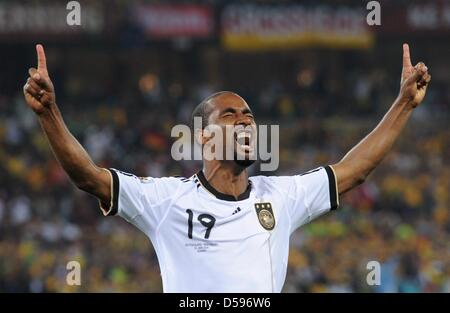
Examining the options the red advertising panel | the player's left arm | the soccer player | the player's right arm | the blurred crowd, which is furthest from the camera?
the red advertising panel

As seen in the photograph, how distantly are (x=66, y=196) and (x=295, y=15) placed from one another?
6.97m

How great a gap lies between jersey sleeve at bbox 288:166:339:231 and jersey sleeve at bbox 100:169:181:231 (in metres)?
0.65

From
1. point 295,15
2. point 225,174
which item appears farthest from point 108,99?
point 225,174

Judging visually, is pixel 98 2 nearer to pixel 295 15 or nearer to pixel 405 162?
pixel 295 15

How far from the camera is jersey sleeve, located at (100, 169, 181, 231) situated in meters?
5.62

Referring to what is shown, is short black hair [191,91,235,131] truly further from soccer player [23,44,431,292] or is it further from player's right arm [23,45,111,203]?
player's right arm [23,45,111,203]

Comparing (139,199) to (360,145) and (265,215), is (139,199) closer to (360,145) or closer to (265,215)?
(265,215)

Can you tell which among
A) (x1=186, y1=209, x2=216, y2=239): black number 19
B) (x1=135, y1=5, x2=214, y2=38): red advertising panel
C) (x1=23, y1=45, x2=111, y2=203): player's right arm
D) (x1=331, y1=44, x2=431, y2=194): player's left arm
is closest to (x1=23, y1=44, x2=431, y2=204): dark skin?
(x1=331, y1=44, x2=431, y2=194): player's left arm

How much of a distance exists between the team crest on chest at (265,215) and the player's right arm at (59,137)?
772 mm

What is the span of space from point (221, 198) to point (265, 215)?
0.26m

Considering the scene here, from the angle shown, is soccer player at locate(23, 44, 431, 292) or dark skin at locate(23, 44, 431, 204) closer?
soccer player at locate(23, 44, 431, 292)

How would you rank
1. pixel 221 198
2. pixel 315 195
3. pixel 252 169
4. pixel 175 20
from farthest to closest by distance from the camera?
pixel 175 20
pixel 252 169
pixel 315 195
pixel 221 198

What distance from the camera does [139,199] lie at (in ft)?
18.8

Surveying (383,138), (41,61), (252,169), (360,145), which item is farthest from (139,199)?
(252,169)
